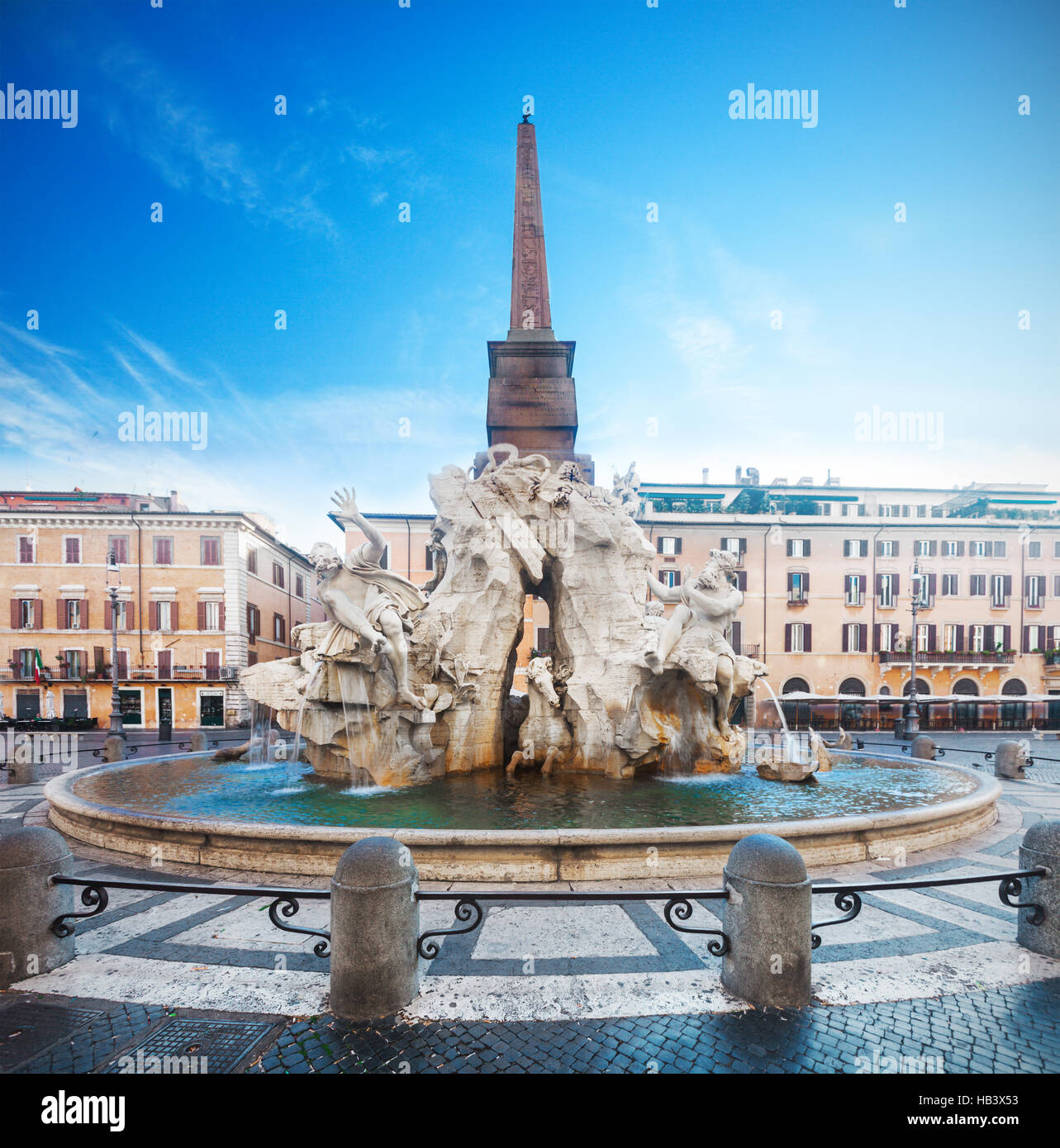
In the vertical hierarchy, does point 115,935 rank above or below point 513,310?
below

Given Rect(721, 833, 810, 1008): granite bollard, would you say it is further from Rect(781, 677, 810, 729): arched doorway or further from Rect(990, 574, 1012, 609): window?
Rect(990, 574, 1012, 609): window

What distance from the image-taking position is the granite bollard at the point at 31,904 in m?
4.05

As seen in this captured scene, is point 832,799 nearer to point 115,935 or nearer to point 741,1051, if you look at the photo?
point 741,1051

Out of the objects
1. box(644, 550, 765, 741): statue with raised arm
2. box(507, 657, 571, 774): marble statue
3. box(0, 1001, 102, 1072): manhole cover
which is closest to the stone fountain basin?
box(0, 1001, 102, 1072): manhole cover

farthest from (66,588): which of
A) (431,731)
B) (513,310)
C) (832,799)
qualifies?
(832,799)

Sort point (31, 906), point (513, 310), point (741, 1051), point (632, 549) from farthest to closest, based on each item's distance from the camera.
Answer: point (513, 310) < point (632, 549) < point (31, 906) < point (741, 1051)

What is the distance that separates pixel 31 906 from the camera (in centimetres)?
415

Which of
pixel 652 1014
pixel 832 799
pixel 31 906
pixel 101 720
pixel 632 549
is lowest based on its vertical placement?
pixel 101 720

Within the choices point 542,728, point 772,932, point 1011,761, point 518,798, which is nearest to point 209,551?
point 542,728

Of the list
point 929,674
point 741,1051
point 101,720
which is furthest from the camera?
point 929,674

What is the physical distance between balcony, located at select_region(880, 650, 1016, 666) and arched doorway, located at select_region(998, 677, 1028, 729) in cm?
139

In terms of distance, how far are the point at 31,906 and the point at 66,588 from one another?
109ft

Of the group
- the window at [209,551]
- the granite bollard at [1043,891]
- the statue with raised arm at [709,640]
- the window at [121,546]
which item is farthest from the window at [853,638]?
the window at [121,546]

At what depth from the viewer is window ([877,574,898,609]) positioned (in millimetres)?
34812
